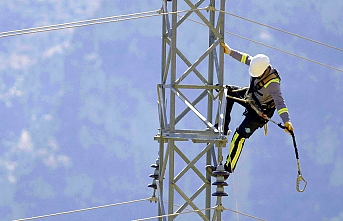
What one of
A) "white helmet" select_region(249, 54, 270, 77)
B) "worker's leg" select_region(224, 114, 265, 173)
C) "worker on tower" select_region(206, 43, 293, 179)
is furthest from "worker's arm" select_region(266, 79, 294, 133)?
"worker's leg" select_region(224, 114, 265, 173)

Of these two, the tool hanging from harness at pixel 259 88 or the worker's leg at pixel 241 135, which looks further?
the worker's leg at pixel 241 135

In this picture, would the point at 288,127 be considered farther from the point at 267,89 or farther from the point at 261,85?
the point at 261,85

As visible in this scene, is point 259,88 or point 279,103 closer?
point 279,103

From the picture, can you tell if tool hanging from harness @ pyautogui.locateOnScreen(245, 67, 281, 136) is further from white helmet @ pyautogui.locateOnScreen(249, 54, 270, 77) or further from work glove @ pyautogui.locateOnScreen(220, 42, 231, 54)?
work glove @ pyautogui.locateOnScreen(220, 42, 231, 54)

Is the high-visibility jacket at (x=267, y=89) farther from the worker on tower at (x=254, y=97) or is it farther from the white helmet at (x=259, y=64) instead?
the white helmet at (x=259, y=64)

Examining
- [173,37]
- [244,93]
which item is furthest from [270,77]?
[173,37]

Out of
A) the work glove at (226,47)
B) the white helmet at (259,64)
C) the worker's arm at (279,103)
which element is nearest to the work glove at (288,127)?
the worker's arm at (279,103)

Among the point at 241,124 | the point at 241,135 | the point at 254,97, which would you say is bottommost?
the point at 241,135

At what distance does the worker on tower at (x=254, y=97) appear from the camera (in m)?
20.6

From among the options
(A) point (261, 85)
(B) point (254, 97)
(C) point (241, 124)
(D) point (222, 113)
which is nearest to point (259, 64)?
(A) point (261, 85)

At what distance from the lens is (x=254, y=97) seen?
21.0 meters

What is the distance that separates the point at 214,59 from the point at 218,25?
690 millimetres

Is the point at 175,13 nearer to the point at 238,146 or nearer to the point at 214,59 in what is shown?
the point at 214,59

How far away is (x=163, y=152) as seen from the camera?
69.0 ft
